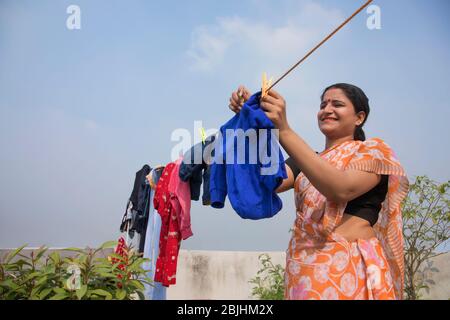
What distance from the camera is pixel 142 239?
410 cm

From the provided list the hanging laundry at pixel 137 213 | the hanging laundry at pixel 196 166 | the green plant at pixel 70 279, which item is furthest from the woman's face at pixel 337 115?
the hanging laundry at pixel 137 213

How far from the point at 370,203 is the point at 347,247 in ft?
0.57

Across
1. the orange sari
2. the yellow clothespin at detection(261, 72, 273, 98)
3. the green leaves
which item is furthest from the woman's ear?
the green leaves

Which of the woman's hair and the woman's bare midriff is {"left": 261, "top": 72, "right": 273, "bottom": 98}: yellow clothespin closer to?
the woman's hair

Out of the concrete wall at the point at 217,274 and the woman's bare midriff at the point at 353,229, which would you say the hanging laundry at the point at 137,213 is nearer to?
the concrete wall at the point at 217,274

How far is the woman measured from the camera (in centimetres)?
115

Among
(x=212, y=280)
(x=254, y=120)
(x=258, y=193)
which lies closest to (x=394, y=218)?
(x=258, y=193)

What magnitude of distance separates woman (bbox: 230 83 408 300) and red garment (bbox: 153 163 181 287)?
2.07 m

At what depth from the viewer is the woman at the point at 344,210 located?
115cm

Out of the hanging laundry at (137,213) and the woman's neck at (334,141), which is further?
the hanging laundry at (137,213)

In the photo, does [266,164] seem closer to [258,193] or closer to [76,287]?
[258,193]

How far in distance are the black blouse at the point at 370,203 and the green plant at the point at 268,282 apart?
138 inches

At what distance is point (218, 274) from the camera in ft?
18.5
